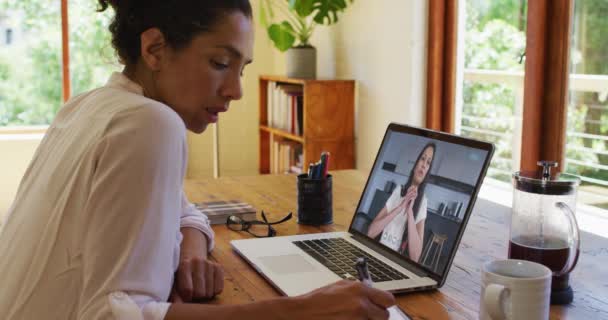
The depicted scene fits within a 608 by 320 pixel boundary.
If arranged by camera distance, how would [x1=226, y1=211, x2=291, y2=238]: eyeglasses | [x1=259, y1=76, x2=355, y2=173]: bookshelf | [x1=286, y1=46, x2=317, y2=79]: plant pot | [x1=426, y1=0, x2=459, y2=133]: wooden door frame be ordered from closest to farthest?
1. [x1=226, y1=211, x2=291, y2=238]: eyeglasses
2. [x1=426, y1=0, x2=459, y2=133]: wooden door frame
3. [x1=259, y1=76, x2=355, y2=173]: bookshelf
4. [x1=286, y1=46, x2=317, y2=79]: plant pot

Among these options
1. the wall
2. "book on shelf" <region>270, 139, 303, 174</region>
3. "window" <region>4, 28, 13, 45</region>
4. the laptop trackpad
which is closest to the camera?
the laptop trackpad

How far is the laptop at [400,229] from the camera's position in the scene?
1.17 meters

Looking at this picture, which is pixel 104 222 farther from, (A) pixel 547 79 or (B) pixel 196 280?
(A) pixel 547 79

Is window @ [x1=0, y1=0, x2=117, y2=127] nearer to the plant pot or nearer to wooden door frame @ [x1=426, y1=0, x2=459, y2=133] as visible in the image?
the plant pot

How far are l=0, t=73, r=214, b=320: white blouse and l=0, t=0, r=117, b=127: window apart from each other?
3.87m

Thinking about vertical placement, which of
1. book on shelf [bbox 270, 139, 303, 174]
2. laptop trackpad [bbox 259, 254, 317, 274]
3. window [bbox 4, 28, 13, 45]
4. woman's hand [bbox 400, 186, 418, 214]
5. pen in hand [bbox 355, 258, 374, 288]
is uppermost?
window [bbox 4, 28, 13, 45]

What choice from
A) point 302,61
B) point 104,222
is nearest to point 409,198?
point 104,222

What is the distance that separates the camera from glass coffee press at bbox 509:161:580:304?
3.62 ft

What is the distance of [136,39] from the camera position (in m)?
1.10

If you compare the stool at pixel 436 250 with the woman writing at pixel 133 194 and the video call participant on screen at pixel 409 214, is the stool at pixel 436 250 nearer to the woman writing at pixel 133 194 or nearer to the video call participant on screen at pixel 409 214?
the video call participant on screen at pixel 409 214

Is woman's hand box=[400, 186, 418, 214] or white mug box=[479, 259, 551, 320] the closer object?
white mug box=[479, 259, 551, 320]

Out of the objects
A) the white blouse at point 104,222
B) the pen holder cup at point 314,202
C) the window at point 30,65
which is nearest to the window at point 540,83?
the pen holder cup at point 314,202

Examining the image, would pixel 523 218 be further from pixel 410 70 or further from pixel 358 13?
pixel 358 13

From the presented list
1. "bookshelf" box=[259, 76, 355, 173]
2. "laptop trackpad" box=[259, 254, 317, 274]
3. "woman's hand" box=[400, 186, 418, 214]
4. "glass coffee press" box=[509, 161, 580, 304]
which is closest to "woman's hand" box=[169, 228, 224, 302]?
"laptop trackpad" box=[259, 254, 317, 274]
